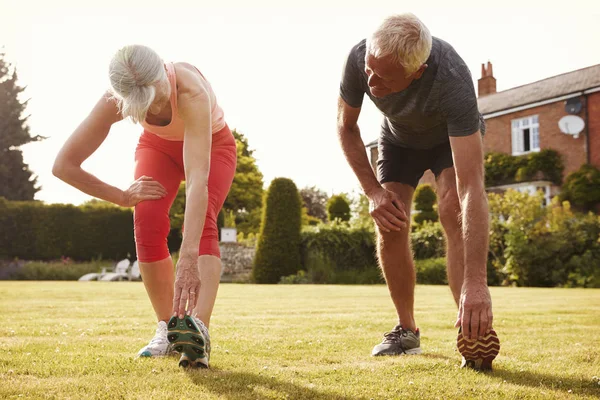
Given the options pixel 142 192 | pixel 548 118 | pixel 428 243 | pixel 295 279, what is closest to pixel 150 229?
pixel 142 192

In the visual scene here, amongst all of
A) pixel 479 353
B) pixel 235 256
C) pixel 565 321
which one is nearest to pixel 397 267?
pixel 479 353

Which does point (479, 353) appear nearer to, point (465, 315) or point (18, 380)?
point (465, 315)

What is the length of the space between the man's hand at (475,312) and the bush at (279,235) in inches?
651

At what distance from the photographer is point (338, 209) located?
26.6 m

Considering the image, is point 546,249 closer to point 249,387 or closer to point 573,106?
point 573,106

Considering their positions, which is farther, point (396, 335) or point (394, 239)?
point (394, 239)

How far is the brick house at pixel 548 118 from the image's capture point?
79.7 ft

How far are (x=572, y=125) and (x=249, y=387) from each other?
25.0 m

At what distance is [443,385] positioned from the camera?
2.49 meters

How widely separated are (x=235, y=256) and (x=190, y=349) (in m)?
20.0

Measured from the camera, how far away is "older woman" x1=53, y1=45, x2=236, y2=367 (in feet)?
8.83

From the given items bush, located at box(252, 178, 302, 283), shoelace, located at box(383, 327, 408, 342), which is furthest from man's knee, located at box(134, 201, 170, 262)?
bush, located at box(252, 178, 302, 283)

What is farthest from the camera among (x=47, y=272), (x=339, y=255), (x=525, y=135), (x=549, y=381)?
(x=525, y=135)

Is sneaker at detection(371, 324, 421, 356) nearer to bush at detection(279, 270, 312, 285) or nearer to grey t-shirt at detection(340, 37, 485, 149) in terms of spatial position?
grey t-shirt at detection(340, 37, 485, 149)
